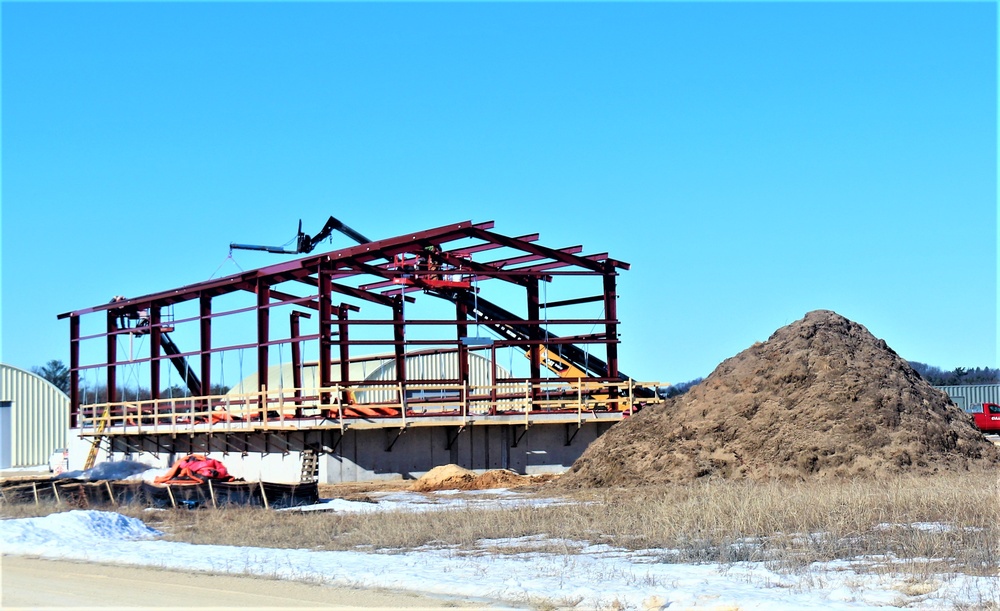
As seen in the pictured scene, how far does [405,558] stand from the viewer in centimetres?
1530

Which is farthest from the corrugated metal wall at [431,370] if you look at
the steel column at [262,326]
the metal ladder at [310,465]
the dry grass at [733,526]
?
the dry grass at [733,526]

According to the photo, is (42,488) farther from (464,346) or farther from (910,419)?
(910,419)

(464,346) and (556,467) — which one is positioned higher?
(464,346)

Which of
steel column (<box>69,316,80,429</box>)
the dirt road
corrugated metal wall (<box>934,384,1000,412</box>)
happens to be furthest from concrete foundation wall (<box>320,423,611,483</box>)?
corrugated metal wall (<box>934,384,1000,412</box>)

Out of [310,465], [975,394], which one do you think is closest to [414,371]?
[310,465]

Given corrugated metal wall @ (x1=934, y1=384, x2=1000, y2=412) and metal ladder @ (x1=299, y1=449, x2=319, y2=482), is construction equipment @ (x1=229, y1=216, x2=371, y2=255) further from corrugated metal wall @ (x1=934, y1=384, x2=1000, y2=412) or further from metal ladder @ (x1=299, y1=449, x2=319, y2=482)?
corrugated metal wall @ (x1=934, y1=384, x2=1000, y2=412)

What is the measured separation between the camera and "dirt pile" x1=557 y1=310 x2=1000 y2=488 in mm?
25984

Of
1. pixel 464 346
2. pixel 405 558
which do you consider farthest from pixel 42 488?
pixel 464 346

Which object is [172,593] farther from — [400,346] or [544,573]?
[400,346]

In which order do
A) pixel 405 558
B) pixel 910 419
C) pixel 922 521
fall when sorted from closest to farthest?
pixel 405 558, pixel 922 521, pixel 910 419

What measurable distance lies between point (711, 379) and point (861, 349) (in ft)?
13.3

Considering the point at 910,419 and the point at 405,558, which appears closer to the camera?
the point at 405,558

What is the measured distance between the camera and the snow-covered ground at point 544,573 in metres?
11.3

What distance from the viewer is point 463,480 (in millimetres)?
31516
